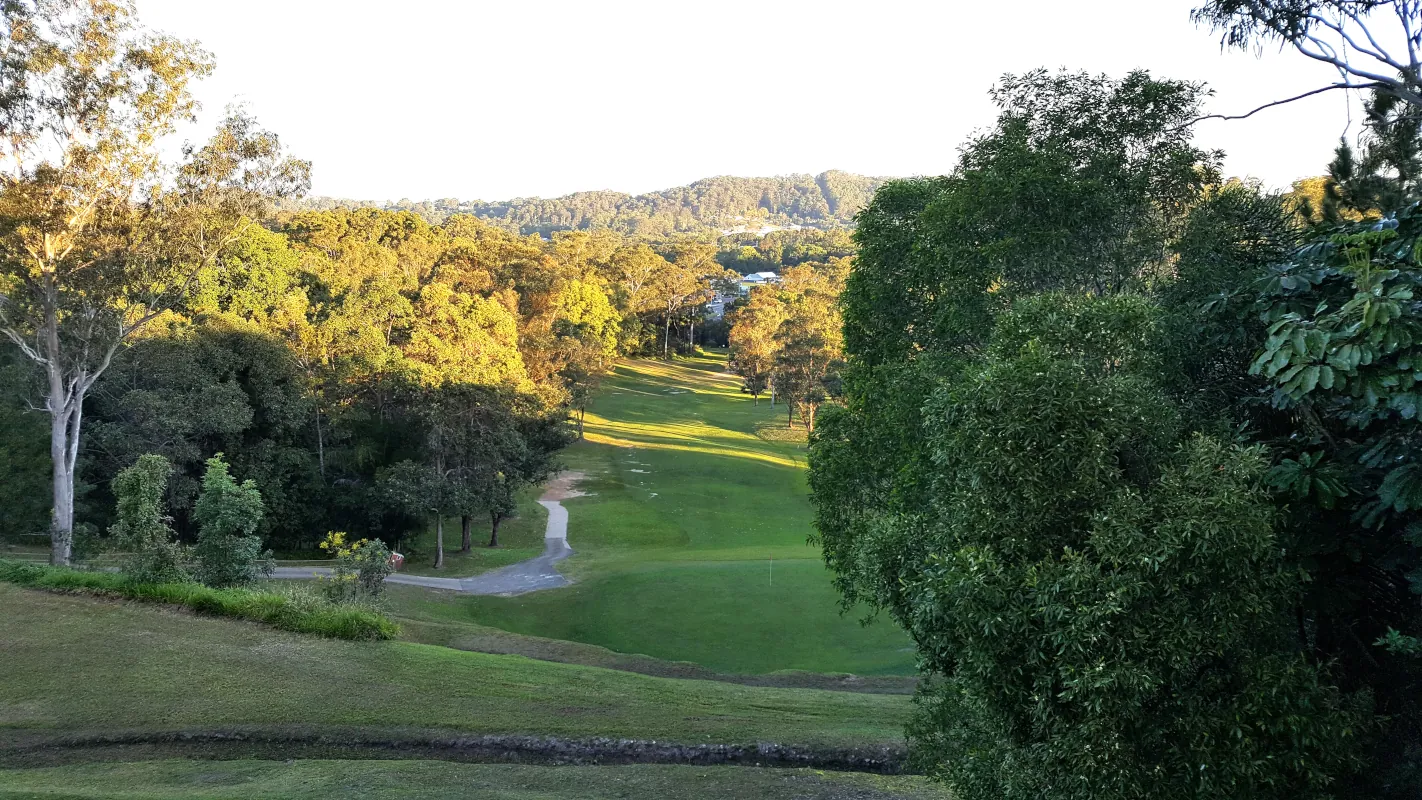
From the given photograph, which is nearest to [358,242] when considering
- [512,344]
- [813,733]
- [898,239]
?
Result: [512,344]

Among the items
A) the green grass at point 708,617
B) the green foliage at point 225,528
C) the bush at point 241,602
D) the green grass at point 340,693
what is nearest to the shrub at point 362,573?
the bush at point 241,602

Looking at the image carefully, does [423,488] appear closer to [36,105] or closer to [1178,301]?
[36,105]

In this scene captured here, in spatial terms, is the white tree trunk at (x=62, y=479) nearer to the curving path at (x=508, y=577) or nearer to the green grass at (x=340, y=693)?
the curving path at (x=508, y=577)

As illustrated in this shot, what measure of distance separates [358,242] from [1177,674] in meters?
43.8

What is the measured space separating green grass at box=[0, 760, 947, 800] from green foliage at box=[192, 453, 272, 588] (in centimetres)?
787

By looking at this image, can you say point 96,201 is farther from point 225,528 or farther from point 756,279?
point 756,279

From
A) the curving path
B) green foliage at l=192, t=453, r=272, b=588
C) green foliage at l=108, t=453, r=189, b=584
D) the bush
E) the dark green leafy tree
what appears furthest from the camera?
the curving path

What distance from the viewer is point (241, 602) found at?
17844mm

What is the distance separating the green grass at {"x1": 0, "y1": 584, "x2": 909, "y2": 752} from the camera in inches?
509

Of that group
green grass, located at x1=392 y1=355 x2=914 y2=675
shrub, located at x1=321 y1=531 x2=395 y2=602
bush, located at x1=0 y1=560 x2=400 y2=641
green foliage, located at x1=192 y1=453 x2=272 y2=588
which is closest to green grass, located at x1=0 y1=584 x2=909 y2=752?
bush, located at x1=0 y1=560 x2=400 y2=641

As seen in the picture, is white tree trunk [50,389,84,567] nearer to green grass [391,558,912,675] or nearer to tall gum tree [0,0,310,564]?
tall gum tree [0,0,310,564]

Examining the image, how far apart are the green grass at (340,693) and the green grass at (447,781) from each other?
1.28m

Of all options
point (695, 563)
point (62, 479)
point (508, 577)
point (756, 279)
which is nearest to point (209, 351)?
point (62, 479)

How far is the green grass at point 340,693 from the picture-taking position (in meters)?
12.9
